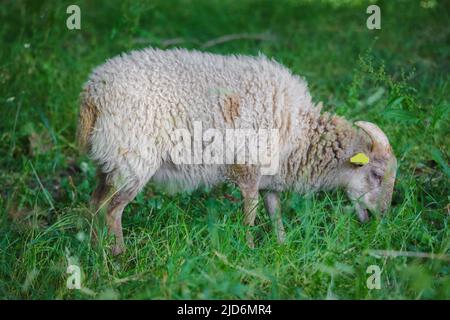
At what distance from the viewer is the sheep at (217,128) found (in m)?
4.56

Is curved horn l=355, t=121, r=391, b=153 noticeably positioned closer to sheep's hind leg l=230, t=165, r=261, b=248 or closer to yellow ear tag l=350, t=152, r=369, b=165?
yellow ear tag l=350, t=152, r=369, b=165

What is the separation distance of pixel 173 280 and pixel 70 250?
0.93m

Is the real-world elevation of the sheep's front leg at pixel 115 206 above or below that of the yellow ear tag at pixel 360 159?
below

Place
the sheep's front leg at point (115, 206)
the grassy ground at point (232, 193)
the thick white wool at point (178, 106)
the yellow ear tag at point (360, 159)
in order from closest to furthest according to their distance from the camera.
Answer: the grassy ground at point (232, 193) → the thick white wool at point (178, 106) → the sheep's front leg at point (115, 206) → the yellow ear tag at point (360, 159)

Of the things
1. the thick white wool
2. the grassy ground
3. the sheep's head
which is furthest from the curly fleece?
the grassy ground

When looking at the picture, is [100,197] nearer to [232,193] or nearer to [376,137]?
[232,193]

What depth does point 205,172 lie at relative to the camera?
16.1 ft

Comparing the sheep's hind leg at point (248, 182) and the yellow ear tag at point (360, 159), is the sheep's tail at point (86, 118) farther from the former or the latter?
the yellow ear tag at point (360, 159)

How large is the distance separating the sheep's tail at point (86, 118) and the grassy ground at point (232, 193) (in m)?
0.55

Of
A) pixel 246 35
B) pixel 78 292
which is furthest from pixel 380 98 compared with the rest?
pixel 78 292

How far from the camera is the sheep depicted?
456cm

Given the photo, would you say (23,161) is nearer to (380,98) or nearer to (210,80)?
(210,80)

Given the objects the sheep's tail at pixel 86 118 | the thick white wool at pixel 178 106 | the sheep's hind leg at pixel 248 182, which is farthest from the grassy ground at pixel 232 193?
the sheep's tail at pixel 86 118
